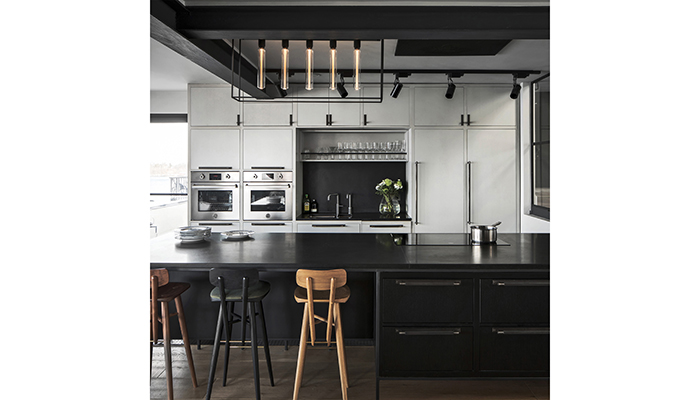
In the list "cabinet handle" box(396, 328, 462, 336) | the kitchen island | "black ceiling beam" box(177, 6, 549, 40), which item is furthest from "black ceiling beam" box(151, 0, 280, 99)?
"cabinet handle" box(396, 328, 462, 336)

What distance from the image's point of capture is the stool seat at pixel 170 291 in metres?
2.22

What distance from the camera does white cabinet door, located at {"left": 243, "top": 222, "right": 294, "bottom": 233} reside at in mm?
4668

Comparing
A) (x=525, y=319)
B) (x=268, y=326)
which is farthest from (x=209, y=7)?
(x=525, y=319)

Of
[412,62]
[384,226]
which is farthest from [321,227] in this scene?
[412,62]

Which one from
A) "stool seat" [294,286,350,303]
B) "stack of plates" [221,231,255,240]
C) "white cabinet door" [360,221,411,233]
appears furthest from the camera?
"white cabinet door" [360,221,411,233]

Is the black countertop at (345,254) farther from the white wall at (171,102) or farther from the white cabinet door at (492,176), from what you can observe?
the white wall at (171,102)

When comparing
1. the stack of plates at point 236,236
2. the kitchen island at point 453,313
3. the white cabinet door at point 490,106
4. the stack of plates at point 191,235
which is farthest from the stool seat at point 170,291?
the white cabinet door at point 490,106

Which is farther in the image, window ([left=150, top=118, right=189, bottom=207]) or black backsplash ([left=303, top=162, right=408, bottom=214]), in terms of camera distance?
window ([left=150, top=118, right=189, bottom=207])

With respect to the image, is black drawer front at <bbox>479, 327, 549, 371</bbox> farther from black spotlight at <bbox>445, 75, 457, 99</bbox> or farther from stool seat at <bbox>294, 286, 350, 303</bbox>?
black spotlight at <bbox>445, 75, 457, 99</bbox>

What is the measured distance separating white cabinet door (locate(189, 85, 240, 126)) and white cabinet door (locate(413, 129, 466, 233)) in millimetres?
2236

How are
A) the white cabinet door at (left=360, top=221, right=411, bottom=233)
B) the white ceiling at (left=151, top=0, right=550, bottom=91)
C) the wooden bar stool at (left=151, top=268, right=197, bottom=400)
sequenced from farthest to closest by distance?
the white cabinet door at (left=360, top=221, right=411, bottom=233)
the white ceiling at (left=151, top=0, right=550, bottom=91)
the wooden bar stool at (left=151, top=268, right=197, bottom=400)

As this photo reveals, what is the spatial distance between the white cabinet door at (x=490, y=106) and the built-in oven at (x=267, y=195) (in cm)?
232
